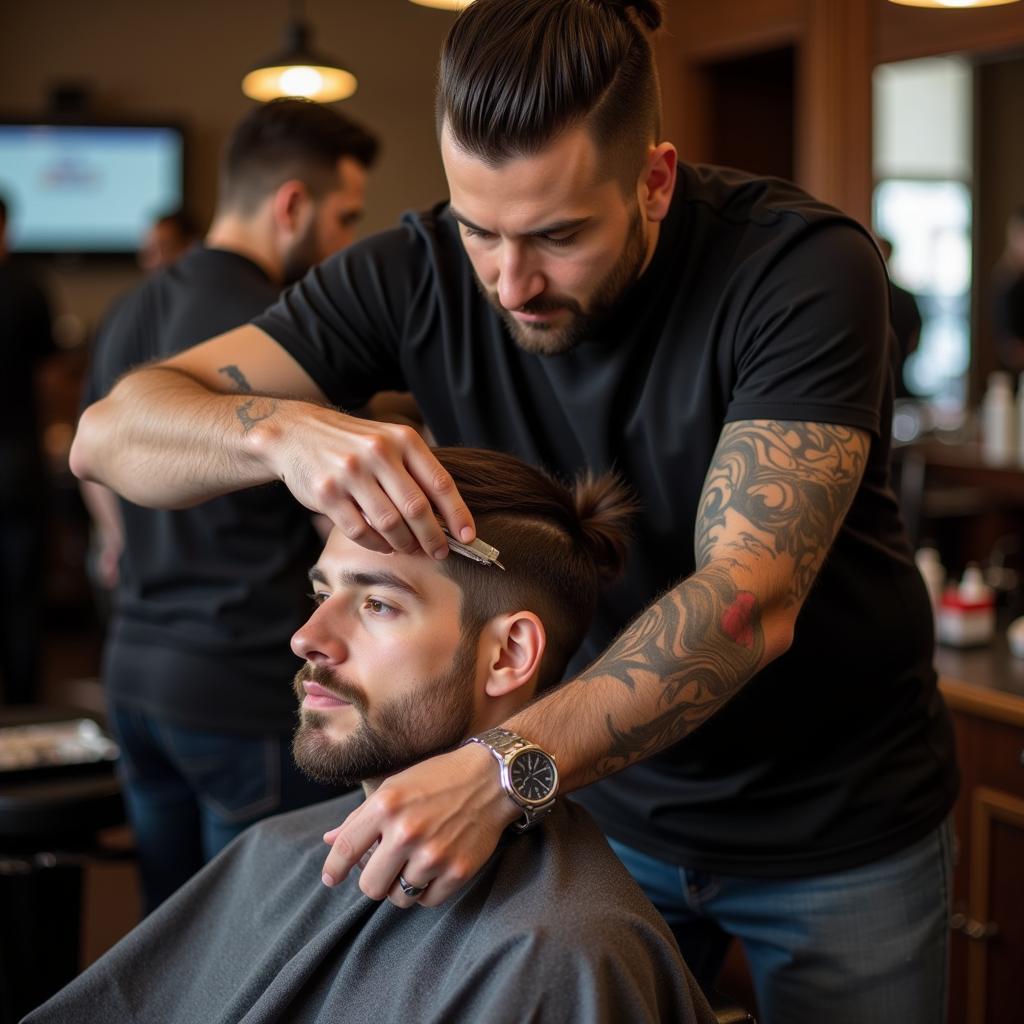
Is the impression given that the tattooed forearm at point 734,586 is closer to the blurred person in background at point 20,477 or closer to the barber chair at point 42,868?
the barber chair at point 42,868

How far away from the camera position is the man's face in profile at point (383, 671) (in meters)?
1.35

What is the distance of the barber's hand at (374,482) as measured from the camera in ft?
3.85

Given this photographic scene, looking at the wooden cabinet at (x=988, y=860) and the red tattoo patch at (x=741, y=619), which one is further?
the wooden cabinet at (x=988, y=860)

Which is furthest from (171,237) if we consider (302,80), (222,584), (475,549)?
(475,549)

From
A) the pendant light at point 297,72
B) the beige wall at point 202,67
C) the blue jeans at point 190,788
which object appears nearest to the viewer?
the blue jeans at point 190,788

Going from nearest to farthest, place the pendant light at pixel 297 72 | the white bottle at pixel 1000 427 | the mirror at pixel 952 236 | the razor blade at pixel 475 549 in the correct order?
1. the razor blade at pixel 475 549
2. the white bottle at pixel 1000 427
3. the pendant light at pixel 297 72
4. the mirror at pixel 952 236

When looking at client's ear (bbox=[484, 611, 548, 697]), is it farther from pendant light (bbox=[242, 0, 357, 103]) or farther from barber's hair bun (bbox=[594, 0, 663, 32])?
pendant light (bbox=[242, 0, 357, 103])

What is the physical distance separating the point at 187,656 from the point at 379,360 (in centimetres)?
82

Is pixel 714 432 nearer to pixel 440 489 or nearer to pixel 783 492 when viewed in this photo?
pixel 783 492

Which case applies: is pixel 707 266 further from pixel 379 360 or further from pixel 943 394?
pixel 943 394

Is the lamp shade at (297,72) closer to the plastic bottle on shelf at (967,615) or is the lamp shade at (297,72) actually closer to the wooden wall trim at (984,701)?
the plastic bottle on shelf at (967,615)

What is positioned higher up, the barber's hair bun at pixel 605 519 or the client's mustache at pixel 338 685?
the barber's hair bun at pixel 605 519

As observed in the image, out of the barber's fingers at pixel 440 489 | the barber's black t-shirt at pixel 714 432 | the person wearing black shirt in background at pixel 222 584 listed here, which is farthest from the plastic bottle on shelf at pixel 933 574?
the barber's fingers at pixel 440 489

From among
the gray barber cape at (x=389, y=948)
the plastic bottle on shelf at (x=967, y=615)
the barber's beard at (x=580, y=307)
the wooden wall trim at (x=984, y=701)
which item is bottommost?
the wooden wall trim at (x=984, y=701)
